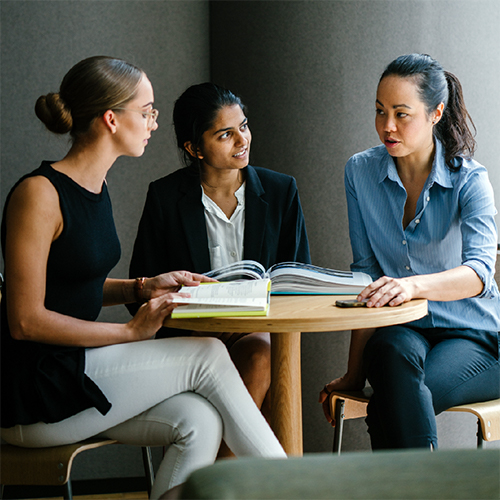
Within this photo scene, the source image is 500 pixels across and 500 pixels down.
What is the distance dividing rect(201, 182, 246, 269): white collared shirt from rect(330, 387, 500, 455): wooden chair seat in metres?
0.62

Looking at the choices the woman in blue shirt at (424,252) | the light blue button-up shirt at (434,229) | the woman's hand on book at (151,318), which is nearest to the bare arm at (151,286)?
the woman's hand on book at (151,318)

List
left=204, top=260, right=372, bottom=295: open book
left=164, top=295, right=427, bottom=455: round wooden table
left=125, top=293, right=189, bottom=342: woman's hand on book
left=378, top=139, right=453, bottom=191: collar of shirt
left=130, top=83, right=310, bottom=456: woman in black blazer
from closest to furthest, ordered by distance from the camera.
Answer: left=164, top=295, right=427, bottom=455: round wooden table → left=125, top=293, right=189, bottom=342: woman's hand on book → left=204, top=260, right=372, bottom=295: open book → left=378, top=139, right=453, bottom=191: collar of shirt → left=130, top=83, right=310, bottom=456: woman in black blazer

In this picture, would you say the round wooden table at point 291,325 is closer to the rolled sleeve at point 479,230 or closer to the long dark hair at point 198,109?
the rolled sleeve at point 479,230

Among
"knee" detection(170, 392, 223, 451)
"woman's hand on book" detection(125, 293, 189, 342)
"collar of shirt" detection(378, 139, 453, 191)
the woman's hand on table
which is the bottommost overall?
"knee" detection(170, 392, 223, 451)

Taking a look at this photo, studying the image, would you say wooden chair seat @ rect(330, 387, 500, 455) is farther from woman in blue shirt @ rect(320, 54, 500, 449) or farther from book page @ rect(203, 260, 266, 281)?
book page @ rect(203, 260, 266, 281)

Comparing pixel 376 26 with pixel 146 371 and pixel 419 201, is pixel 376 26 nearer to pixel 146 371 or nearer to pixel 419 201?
pixel 419 201

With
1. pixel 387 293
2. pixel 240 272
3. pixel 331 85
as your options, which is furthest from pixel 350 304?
pixel 331 85

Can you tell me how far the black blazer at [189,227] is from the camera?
2.18 metres

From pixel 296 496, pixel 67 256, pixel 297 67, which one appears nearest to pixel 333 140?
pixel 297 67

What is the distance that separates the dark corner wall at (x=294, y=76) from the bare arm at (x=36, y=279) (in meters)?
1.31

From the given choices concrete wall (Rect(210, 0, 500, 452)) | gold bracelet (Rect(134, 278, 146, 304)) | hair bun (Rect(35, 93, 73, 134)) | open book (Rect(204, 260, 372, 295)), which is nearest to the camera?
hair bun (Rect(35, 93, 73, 134))

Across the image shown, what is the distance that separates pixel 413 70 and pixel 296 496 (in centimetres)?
183

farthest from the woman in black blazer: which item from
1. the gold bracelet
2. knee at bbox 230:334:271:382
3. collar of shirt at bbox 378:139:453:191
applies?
collar of shirt at bbox 378:139:453:191

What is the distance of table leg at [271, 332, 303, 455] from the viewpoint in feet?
5.28
